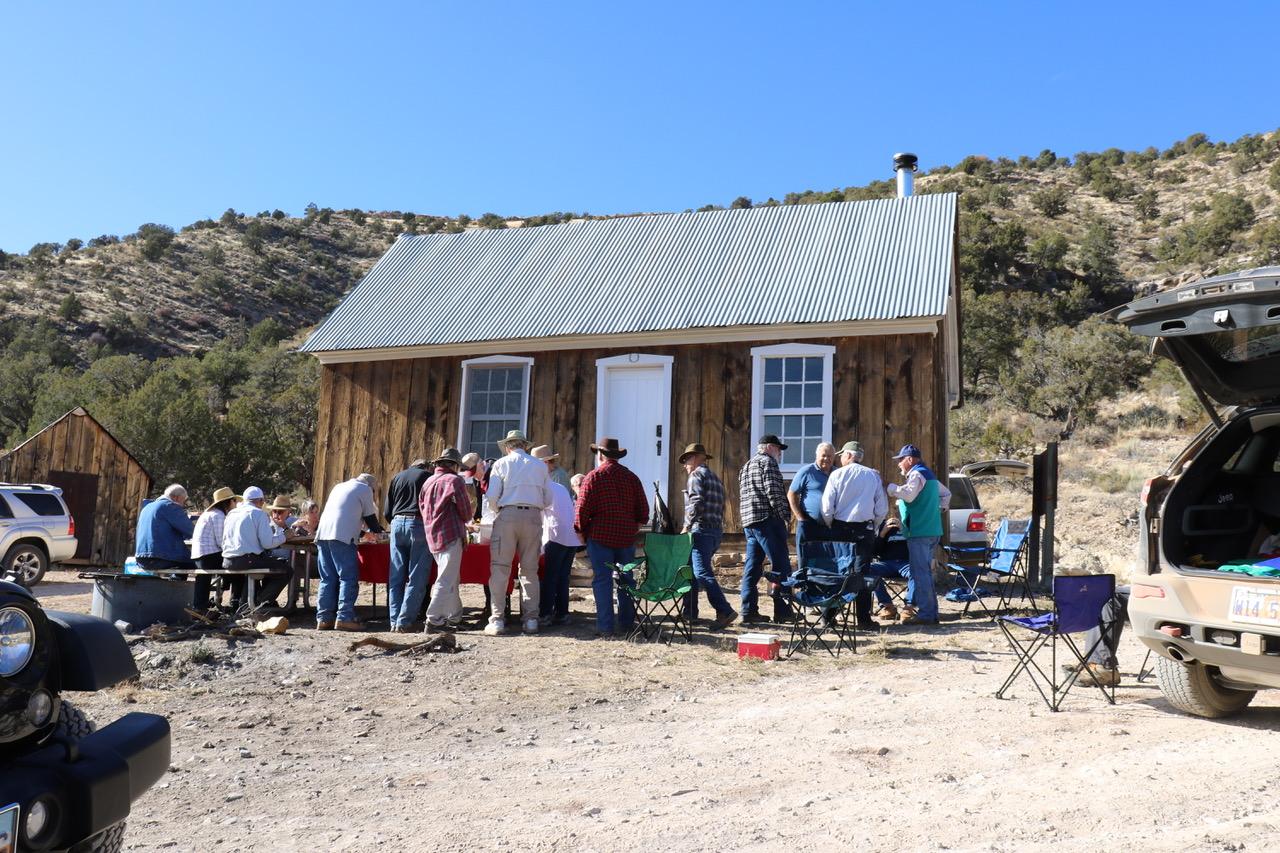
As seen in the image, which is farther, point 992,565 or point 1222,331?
point 992,565

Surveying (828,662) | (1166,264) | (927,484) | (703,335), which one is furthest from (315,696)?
(1166,264)

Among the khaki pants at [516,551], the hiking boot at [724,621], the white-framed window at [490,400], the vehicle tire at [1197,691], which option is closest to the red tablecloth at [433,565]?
the khaki pants at [516,551]

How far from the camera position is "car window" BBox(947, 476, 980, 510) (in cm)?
1514

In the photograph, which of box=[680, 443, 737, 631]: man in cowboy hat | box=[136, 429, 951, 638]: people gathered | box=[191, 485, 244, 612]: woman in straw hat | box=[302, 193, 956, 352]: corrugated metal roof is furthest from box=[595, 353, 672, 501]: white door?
box=[191, 485, 244, 612]: woman in straw hat

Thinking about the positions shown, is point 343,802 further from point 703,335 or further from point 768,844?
point 703,335

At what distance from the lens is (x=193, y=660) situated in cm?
813

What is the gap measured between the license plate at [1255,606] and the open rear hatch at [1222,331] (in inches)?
40.8

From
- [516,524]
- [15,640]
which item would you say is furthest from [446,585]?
[15,640]

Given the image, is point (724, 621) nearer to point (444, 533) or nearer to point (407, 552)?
point (444, 533)

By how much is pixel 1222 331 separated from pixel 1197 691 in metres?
1.87

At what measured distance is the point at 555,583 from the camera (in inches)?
398

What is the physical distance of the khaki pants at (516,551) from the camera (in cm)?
942

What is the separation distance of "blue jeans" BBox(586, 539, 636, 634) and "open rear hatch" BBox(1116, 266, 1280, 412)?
16.3 feet

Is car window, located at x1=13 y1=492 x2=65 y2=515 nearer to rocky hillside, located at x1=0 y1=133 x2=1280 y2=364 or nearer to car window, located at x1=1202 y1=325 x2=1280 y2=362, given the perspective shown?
car window, located at x1=1202 y1=325 x2=1280 y2=362
